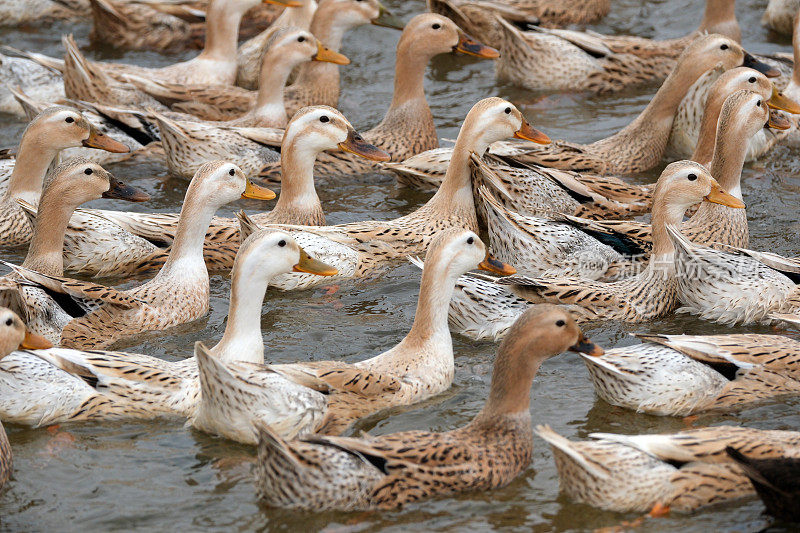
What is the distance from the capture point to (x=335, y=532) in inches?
248

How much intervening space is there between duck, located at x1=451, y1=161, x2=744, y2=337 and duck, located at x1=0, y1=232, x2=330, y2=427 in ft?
5.26

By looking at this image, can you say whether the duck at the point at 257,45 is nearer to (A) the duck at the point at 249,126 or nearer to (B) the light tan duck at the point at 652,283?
(A) the duck at the point at 249,126

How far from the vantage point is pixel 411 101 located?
1182 cm

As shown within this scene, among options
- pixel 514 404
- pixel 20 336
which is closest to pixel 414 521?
pixel 514 404

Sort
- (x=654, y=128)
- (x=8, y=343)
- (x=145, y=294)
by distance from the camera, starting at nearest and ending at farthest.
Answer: (x=8, y=343) < (x=145, y=294) < (x=654, y=128)

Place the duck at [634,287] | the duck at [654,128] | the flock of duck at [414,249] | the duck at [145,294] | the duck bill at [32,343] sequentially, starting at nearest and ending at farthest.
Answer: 1. the flock of duck at [414,249]
2. the duck bill at [32,343]
3. the duck at [145,294]
4. the duck at [634,287]
5. the duck at [654,128]

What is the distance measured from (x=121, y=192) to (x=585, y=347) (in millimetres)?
4120

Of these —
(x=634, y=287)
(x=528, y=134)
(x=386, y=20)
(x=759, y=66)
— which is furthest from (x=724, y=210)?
(x=386, y=20)

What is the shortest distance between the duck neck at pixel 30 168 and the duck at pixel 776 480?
6.09 m

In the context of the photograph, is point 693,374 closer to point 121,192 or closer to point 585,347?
point 585,347

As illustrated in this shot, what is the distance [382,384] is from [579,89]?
6.65 metres

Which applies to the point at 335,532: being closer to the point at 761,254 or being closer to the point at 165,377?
the point at 165,377

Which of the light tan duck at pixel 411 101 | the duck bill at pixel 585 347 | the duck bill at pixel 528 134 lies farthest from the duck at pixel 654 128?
the duck bill at pixel 585 347

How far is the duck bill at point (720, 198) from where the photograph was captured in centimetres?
922
